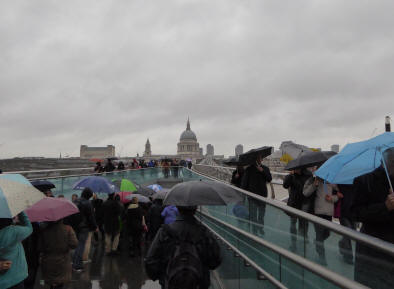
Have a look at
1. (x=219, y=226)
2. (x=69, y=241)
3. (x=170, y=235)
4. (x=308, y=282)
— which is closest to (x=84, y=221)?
(x=69, y=241)

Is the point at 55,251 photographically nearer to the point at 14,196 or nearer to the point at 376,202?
the point at 14,196

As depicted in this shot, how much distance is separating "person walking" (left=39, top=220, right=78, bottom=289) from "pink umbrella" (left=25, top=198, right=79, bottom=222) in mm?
267

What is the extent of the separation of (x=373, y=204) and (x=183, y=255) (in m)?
1.71

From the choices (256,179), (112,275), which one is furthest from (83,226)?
(256,179)

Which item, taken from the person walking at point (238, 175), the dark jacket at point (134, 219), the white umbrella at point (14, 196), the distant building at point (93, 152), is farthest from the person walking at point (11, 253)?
the distant building at point (93, 152)

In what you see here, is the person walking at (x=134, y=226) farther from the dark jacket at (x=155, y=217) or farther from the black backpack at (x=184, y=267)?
the black backpack at (x=184, y=267)

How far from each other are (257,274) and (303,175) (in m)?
2.51

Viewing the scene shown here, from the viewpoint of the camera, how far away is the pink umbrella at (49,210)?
185 inches

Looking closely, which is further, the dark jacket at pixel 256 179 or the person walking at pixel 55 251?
the dark jacket at pixel 256 179

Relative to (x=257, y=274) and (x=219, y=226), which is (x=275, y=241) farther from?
(x=219, y=226)

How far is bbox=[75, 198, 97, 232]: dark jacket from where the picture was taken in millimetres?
7357

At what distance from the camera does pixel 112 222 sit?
861 cm

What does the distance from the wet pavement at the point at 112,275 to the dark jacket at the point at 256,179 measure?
2437 mm

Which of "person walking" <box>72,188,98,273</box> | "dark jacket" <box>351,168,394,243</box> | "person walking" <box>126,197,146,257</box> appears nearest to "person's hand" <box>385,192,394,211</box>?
"dark jacket" <box>351,168,394,243</box>
